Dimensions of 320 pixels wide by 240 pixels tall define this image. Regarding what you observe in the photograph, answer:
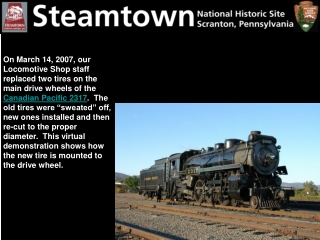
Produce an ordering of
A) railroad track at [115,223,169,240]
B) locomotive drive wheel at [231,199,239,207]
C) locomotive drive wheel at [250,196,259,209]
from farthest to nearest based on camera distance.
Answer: locomotive drive wheel at [231,199,239,207]
locomotive drive wheel at [250,196,259,209]
railroad track at [115,223,169,240]

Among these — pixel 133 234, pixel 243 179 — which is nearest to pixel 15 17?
pixel 133 234

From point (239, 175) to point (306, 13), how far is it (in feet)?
37.4

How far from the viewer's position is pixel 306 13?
553 cm

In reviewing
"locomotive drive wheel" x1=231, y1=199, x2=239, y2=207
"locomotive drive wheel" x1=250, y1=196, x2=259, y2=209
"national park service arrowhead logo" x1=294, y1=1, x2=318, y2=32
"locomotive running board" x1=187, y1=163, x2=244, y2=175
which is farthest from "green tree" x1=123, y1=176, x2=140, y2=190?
"national park service arrowhead logo" x1=294, y1=1, x2=318, y2=32

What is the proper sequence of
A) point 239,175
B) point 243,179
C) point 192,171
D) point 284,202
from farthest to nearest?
1. point 192,171
2. point 239,175
3. point 243,179
4. point 284,202

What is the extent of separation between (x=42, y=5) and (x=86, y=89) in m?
1.26

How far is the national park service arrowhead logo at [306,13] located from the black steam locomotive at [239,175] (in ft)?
34.7

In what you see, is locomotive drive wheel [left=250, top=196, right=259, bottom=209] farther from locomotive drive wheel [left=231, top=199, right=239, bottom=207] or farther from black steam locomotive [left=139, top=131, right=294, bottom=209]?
locomotive drive wheel [left=231, top=199, right=239, bottom=207]

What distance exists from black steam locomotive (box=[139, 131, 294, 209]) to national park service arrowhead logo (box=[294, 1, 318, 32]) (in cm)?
A: 1058

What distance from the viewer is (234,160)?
57.5 ft

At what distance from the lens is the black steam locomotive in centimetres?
1540

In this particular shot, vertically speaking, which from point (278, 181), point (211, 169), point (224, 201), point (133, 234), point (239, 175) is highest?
point (211, 169)

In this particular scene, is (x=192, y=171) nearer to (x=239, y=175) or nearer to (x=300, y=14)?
(x=239, y=175)

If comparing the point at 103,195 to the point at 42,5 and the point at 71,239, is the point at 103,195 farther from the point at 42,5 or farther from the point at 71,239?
the point at 42,5
